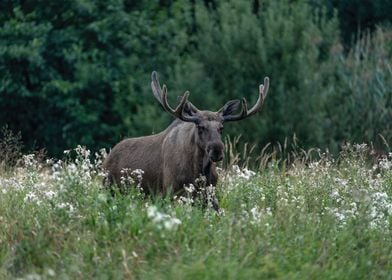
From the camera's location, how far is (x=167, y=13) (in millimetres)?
32719

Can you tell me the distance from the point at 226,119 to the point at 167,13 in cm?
1954

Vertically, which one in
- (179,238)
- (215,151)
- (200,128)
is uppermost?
(179,238)

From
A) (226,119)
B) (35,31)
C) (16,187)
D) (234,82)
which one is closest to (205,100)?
(234,82)

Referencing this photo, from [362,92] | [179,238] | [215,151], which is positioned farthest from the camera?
[362,92]

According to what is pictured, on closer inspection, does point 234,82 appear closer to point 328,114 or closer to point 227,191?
point 328,114

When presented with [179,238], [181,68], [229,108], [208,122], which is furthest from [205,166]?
[181,68]

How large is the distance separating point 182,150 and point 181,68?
17.2 m

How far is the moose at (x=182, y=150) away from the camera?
42.5ft

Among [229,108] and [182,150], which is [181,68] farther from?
[182,150]

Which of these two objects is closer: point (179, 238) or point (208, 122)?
point (179, 238)

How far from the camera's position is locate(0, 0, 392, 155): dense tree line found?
94.5ft

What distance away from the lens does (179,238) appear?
9070mm

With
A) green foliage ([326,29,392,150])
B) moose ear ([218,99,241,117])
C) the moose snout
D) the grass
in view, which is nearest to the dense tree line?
green foliage ([326,29,392,150])

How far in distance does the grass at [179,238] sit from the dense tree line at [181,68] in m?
17.1
